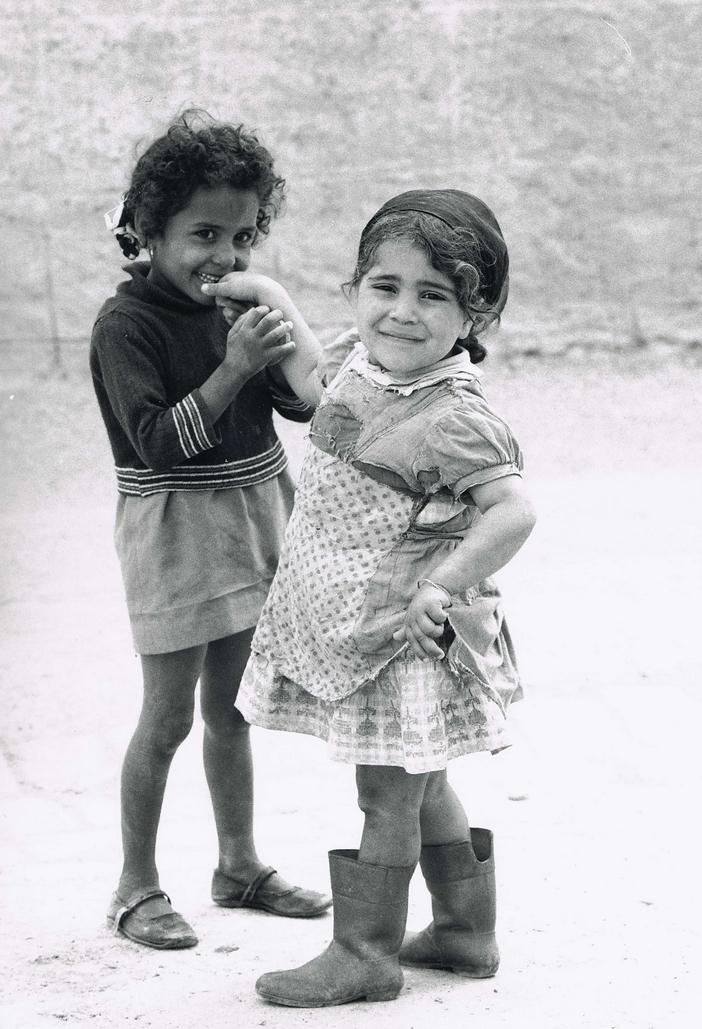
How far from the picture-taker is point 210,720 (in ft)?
8.92

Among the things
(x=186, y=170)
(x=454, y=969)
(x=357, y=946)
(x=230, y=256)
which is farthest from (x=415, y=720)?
(x=186, y=170)

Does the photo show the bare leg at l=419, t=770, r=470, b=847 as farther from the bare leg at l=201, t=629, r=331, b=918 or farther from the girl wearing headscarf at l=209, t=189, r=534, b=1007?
the bare leg at l=201, t=629, r=331, b=918

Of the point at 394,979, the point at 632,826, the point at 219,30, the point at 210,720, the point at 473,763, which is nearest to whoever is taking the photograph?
the point at 394,979

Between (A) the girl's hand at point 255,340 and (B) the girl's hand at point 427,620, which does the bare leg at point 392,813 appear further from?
(A) the girl's hand at point 255,340

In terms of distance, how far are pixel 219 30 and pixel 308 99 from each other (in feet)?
1.44

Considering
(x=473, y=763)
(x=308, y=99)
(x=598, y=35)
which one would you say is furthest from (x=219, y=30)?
(x=473, y=763)

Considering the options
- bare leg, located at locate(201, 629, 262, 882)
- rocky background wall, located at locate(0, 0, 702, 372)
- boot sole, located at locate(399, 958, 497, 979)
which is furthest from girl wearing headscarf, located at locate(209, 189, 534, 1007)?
rocky background wall, located at locate(0, 0, 702, 372)

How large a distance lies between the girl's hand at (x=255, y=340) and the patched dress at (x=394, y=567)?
0.17 meters

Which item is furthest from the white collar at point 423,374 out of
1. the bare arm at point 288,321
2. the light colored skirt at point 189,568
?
the light colored skirt at point 189,568

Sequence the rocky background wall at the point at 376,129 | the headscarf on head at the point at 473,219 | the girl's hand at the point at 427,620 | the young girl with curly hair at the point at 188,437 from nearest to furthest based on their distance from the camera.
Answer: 1. the girl's hand at the point at 427,620
2. the headscarf on head at the point at 473,219
3. the young girl with curly hair at the point at 188,437
4. the rocky background wall at the point at 376,129

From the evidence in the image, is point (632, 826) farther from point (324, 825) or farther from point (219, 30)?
point (219, 30)

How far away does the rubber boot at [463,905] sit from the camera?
7.77 feet

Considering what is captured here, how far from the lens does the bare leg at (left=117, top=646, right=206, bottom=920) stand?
2588 millimetres

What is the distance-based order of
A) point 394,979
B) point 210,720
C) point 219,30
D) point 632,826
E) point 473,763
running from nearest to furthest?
point 394,979 < point 210,720 < point 632,826 < point 473,763 < point 219,30
